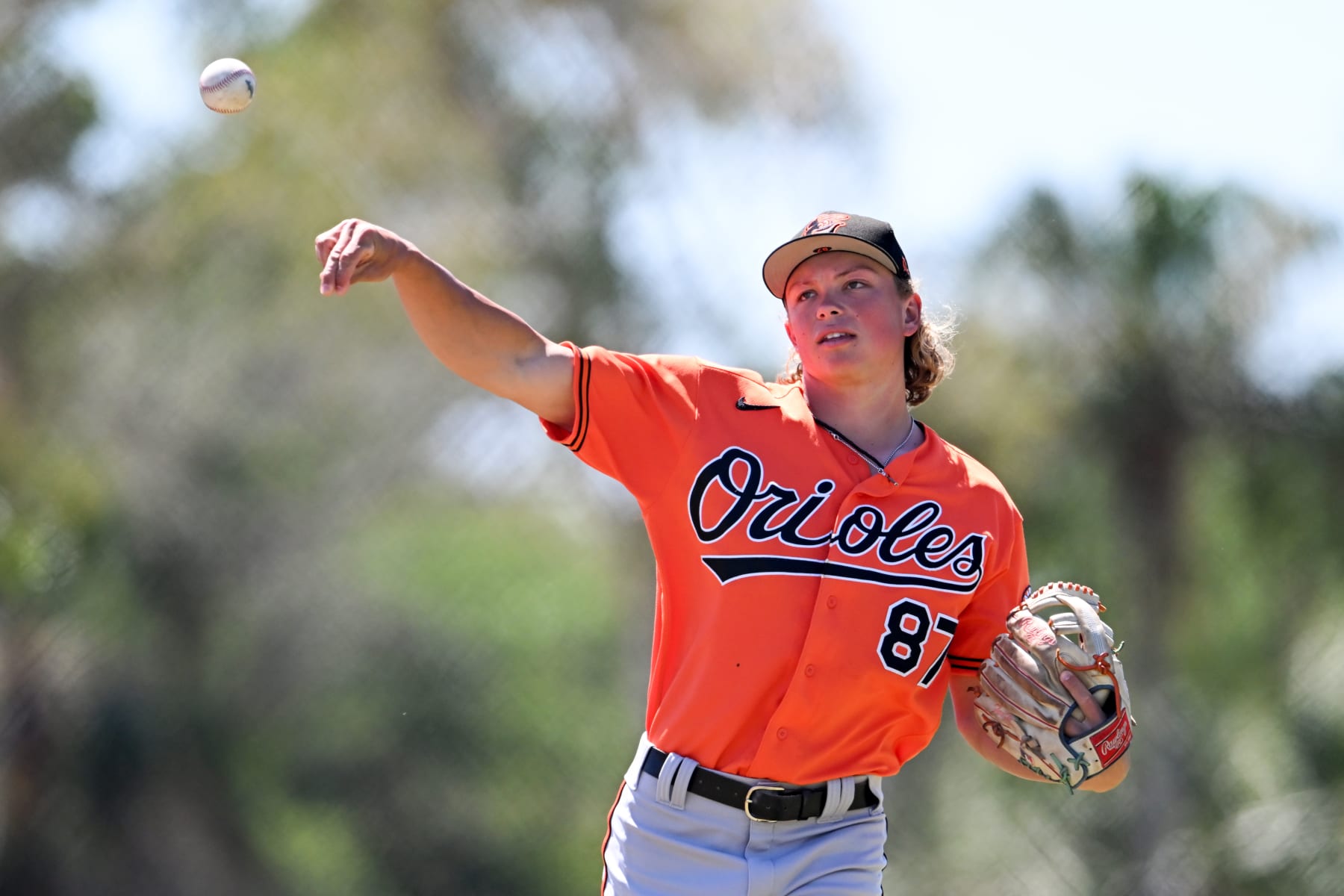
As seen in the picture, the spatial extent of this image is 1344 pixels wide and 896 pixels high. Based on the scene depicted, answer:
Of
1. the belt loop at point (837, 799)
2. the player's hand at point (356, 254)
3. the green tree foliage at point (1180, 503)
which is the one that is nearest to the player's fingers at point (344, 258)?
the player's hand at point (356, 254)

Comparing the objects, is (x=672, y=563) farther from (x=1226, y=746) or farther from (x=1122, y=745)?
(x=1226, y=746)

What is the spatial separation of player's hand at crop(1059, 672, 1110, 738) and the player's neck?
21.0 inches

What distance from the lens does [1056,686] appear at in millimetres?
2619

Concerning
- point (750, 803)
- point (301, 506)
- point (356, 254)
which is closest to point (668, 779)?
point (750, 803)

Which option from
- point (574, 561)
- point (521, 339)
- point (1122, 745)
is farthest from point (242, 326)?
point (1122, 745)

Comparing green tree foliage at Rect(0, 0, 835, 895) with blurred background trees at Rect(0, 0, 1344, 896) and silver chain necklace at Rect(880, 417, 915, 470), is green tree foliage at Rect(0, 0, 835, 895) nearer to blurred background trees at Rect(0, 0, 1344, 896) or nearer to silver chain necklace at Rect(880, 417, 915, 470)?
blurred background trees at Rect(0, 0, 1344, 896)

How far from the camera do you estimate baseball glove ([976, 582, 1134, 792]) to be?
2.61 metres

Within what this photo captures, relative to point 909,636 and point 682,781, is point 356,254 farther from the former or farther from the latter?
point 909,636

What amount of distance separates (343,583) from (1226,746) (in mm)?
3751

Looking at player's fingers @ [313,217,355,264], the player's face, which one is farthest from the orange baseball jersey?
player's fingers @ [313,217,355,264]

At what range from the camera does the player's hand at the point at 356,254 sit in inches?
84.2

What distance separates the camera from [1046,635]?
8.59 feet

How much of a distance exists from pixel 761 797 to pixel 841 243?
3.40ft

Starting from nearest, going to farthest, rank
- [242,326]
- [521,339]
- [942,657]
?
1. [521,339]
2. [942,657]
3. [242,326]
